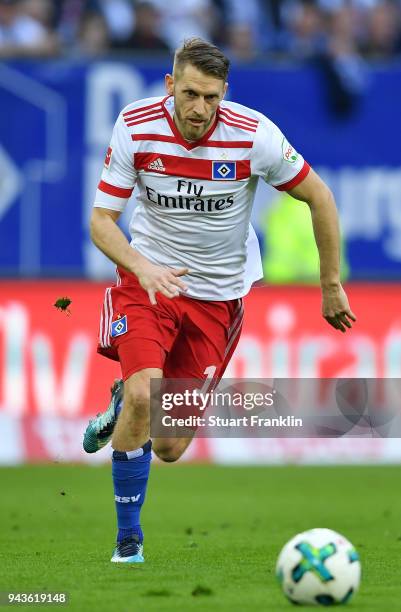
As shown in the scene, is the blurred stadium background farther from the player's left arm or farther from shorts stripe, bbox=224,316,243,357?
the player's left arm

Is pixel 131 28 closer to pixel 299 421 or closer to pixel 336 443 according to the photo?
pixel 336 443

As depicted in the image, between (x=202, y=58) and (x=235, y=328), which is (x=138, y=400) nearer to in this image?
(x=235, y=328)

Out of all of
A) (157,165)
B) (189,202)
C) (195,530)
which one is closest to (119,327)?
(189,202)

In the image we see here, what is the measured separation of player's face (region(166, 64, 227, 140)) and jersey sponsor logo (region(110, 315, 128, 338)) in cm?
103

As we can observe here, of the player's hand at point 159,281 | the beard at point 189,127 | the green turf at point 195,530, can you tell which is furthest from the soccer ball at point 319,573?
the beard at point 189,127

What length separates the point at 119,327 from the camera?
742cm

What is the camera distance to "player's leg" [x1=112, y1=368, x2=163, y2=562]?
7125 mm

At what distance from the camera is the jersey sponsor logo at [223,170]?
744 cm

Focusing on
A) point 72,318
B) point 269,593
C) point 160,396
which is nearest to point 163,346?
point 160,396

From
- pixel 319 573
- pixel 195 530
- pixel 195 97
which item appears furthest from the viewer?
pixel 195 530

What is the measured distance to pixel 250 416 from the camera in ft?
26.5

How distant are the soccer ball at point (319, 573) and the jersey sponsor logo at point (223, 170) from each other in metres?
2.33

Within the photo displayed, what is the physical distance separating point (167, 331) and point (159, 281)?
2.71 ft

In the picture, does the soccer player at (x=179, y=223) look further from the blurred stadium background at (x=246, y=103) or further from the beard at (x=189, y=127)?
the blurred stadium background at (x=246, y=103)
